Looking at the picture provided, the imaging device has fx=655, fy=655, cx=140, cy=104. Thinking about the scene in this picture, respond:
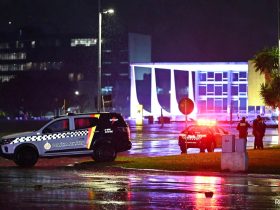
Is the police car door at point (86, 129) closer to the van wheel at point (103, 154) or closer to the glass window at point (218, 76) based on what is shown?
the van wheel at point (103, 154)

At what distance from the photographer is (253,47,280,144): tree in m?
34.7

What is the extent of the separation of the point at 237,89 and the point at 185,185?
9871 cm

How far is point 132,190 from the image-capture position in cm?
1478

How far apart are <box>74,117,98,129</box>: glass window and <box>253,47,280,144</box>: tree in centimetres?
Result: 1373

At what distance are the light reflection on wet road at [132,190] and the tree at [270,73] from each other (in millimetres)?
16183

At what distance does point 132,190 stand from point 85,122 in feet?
30.9

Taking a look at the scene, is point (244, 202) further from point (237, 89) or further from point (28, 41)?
point (28, 41)

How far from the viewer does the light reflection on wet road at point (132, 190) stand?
1218cm

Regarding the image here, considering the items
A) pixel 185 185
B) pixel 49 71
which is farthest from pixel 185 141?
pixel 49 71

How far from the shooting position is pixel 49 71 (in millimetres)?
159875

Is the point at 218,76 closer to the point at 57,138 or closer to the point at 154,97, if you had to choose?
the point at 154,97

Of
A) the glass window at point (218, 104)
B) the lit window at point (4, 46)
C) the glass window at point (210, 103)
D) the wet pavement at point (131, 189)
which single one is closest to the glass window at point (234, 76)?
the glass window at point (218, 104)

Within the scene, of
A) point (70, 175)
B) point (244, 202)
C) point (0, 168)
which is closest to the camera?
point (244, 202)

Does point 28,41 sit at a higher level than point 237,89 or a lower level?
higher
